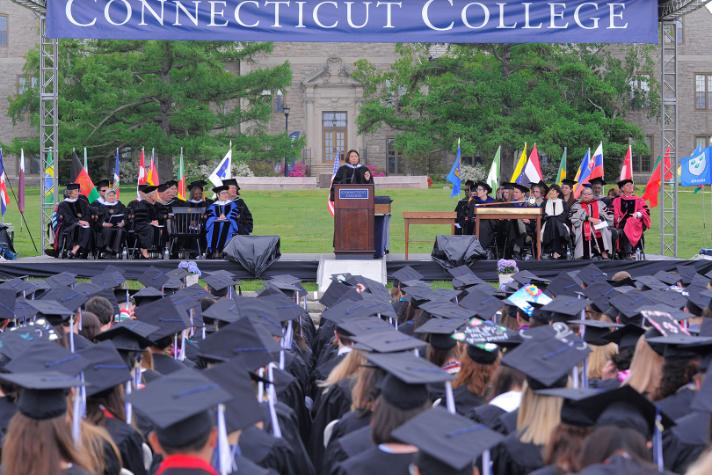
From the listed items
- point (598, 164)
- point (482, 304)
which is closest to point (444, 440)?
point (482, 304)

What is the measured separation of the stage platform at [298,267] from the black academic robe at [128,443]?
33.5ft

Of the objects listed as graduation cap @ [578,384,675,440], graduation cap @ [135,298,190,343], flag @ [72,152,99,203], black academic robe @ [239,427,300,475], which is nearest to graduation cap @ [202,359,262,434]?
black academic robe @ [239,427,300,475]

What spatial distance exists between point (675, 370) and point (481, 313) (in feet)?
8.32

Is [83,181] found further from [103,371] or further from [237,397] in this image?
[237,397]

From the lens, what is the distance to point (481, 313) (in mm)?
7070

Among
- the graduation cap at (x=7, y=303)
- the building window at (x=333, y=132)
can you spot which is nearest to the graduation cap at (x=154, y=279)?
the graduation cap at (x=7, y=303)

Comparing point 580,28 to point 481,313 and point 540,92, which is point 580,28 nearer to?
point 481,313

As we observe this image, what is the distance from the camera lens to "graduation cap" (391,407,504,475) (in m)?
3.27

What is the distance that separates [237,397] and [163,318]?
2238 mm

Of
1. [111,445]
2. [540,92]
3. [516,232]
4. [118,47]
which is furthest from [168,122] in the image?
[111,445]

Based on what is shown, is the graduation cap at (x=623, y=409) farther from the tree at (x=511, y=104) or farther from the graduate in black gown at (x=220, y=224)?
the tree at (x=511, y=104)

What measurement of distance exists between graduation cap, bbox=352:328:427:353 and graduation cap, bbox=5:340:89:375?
1.32 meters

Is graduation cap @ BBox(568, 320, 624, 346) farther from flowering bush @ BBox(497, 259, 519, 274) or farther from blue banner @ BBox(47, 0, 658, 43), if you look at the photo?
blue banner @ BBox(47, 0, 658, 43)

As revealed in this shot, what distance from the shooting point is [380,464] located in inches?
143
